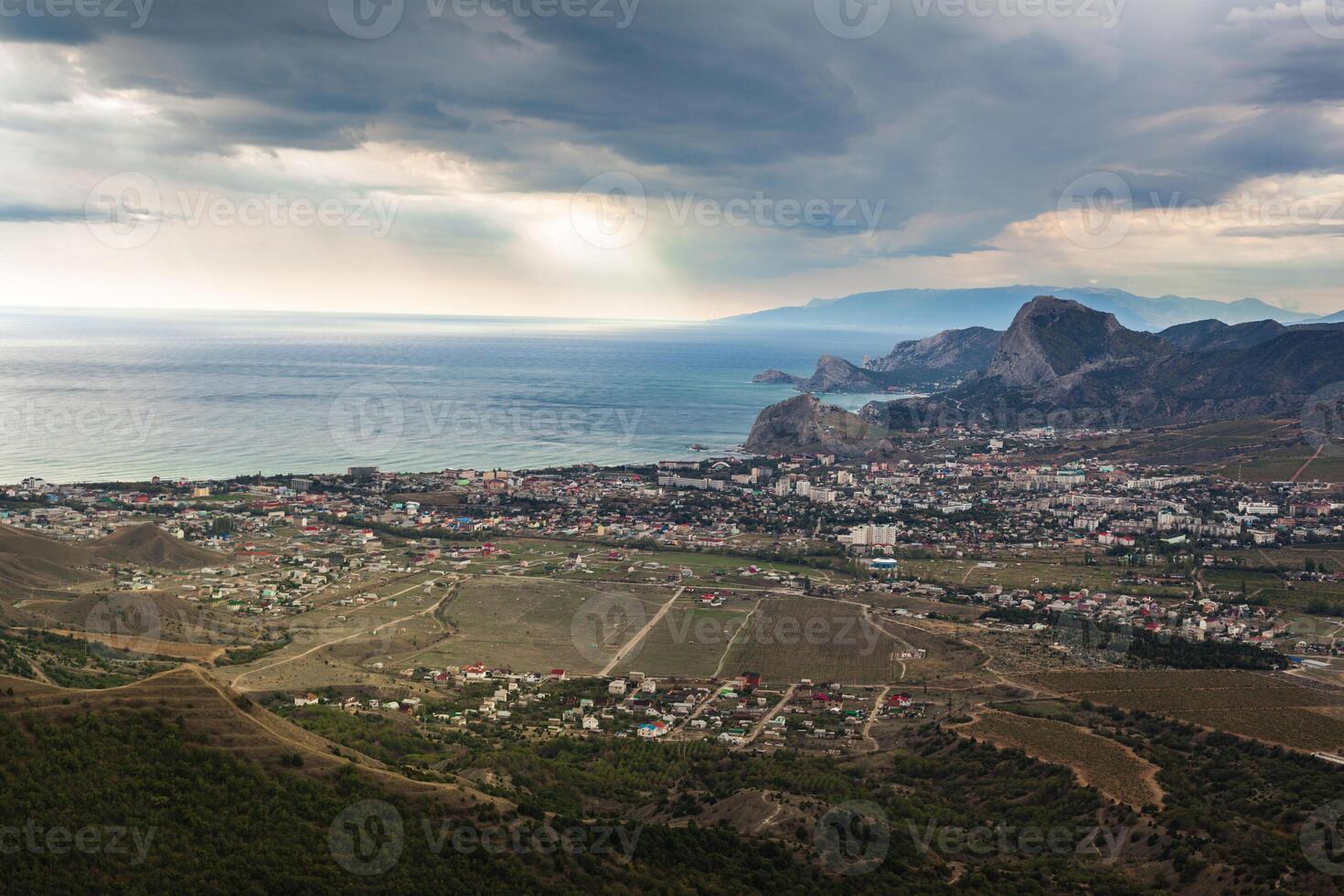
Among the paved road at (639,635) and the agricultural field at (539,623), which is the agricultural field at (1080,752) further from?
the agricultural field at (539,623)

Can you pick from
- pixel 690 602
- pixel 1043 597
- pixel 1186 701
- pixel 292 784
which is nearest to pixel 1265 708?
pixel 1186 701

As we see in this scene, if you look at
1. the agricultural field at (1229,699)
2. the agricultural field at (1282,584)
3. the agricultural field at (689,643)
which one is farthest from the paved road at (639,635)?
the agricultural field at (1282,584)

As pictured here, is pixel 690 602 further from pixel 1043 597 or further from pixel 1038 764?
pixel 1038 764

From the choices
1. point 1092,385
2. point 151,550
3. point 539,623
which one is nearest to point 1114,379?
point 1092,385

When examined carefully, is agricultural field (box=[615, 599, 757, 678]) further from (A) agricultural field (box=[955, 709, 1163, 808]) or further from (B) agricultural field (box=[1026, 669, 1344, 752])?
(B) agricultural field (box=[1026, 669, 1344, 752])

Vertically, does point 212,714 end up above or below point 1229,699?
above

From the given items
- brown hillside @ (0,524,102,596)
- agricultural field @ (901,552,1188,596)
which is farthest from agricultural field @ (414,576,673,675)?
brown hillside @ (0,524,102,596)

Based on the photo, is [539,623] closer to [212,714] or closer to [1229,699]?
[212,714]
